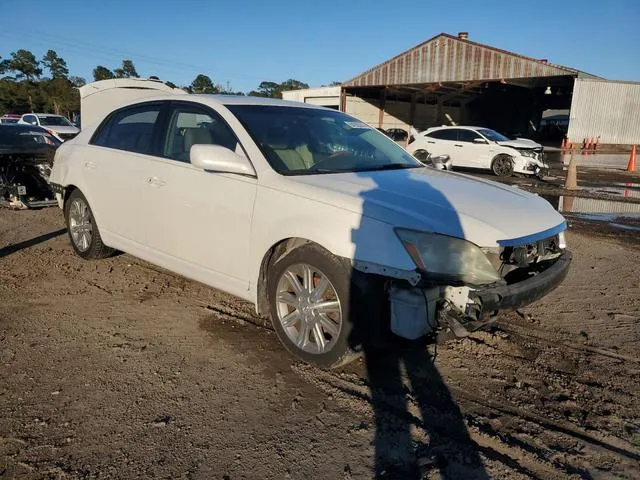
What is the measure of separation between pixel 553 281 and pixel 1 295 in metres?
4.63

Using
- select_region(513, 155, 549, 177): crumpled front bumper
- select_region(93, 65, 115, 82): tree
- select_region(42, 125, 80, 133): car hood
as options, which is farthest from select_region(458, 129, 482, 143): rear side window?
select_region(93, 65, 115, 82): tree

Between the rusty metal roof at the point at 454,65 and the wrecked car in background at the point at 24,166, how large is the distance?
29.1m

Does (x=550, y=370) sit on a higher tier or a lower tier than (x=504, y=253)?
lower

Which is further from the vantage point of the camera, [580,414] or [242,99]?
[242,99]

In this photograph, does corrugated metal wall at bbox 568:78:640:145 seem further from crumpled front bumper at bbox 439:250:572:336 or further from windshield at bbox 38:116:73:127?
crumpled front bumper at bbox 439:250:572:336

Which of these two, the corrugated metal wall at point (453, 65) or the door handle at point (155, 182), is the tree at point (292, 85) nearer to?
the corrugated metal wall at point (453, 65)

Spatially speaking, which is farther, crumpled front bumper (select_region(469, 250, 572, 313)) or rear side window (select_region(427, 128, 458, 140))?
rear side window (select_region(427, 128, 458, 140))

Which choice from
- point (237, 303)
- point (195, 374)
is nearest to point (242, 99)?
point (237, 303)

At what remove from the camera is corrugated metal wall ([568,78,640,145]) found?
30.1 m

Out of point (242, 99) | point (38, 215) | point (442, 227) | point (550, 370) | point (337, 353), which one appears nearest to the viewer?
point (442, 227)

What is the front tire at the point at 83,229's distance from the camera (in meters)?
5.23

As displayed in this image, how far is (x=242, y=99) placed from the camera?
14.3 feet

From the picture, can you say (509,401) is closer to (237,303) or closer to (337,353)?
(337,353)

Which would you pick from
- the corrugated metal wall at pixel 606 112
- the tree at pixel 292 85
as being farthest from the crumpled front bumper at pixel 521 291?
the tree at pixel 292 85
